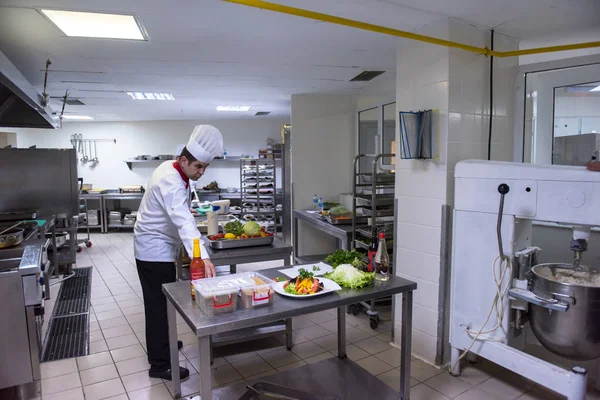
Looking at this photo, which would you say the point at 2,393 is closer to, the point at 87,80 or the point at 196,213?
the point at 196,213

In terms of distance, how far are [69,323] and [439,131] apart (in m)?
3.78

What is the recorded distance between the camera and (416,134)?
9.27 ft

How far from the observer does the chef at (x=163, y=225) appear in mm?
2428

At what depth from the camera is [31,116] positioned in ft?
13.9

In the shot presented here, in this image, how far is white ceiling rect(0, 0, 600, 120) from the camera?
2482 mm

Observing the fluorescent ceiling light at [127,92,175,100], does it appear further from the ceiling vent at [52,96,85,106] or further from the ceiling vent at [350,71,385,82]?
the ceiling vent at [350,71,385,82]

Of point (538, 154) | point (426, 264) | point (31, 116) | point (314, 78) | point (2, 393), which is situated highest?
point (314, 78)

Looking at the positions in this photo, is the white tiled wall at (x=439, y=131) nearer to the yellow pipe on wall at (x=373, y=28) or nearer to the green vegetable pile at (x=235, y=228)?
the yellow pipe on wall at (x=373, y=28)

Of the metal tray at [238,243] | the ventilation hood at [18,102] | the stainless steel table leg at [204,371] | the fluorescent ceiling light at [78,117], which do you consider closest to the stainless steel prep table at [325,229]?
the metal tray at [238,243]

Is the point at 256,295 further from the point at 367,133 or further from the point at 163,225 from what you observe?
the point at 367,133

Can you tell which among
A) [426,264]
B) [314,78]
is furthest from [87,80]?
[426,264]

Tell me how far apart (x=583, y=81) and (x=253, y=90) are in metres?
3.62

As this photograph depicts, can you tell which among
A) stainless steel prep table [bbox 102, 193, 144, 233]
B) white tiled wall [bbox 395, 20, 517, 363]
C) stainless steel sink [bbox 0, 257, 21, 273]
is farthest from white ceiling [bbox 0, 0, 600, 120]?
stainless steel prep table [bbox 102, 193, 144, 233]

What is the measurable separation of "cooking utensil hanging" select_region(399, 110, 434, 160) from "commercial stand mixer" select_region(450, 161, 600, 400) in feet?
0.97
